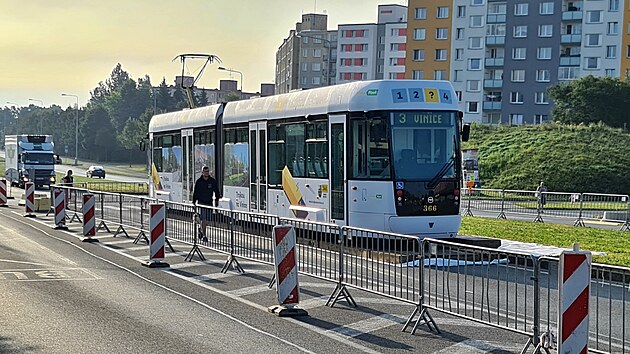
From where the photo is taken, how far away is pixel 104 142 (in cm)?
14125

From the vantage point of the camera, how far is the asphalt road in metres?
9.55

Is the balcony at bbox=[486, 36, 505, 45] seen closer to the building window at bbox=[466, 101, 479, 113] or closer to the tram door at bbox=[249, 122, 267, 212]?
the building window at bbox=[466, 101, 479, 113]

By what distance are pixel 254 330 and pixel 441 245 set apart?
248cm

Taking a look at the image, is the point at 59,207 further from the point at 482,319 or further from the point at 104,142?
the point at 104,142

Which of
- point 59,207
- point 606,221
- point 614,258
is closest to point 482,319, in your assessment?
point 614,258

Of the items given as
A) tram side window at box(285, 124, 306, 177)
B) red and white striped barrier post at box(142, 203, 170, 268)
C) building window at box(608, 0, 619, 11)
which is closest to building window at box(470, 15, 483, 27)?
building window at box(608, 0, 619, 11)

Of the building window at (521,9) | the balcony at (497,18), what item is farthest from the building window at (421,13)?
the building window at (521,9)

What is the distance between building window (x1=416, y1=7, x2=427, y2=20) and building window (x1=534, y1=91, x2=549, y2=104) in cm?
1626

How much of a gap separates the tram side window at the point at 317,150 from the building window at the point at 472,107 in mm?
74976

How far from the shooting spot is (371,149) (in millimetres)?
18234

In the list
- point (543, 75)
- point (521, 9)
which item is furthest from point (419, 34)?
point (543, 75)

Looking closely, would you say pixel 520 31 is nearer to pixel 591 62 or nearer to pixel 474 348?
pixel 591 62

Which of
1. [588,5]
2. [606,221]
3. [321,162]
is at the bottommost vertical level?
[606,221]

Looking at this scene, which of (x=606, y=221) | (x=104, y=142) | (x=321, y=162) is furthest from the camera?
(x=104, y=142)
